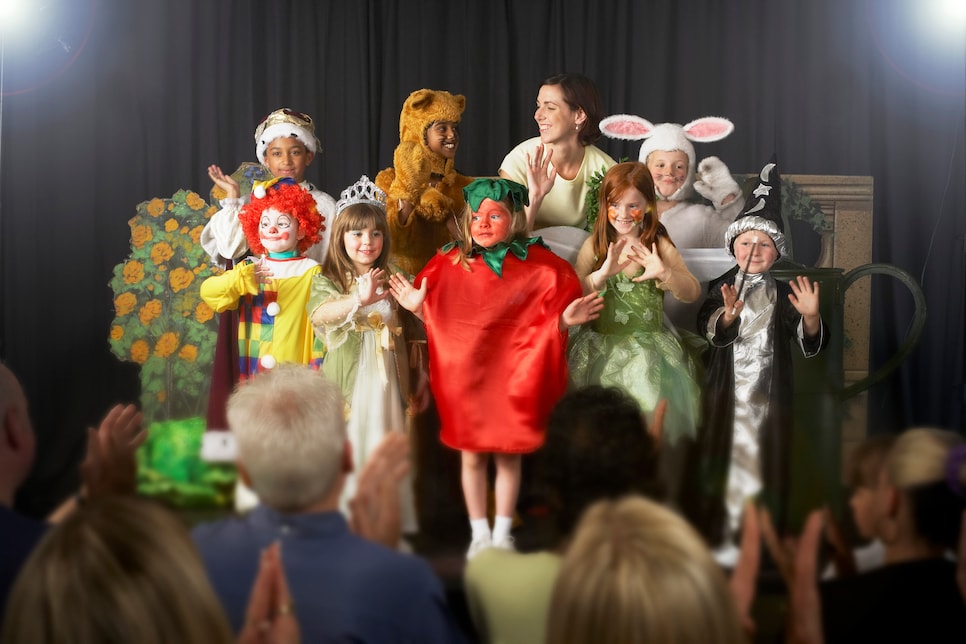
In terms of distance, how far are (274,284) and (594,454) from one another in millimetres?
1328

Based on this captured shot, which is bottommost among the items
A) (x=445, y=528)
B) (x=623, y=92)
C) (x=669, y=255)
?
(x=445, y=528)

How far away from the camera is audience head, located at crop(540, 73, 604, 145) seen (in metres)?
3.31

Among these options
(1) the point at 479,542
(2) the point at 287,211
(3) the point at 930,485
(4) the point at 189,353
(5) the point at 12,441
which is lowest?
(1) the point at 479,542

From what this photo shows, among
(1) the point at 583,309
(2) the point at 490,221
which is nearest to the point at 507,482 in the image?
(1) the point at 583,309

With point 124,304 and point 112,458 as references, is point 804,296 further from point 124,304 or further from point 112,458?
point 124,304

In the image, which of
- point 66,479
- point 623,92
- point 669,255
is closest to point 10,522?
point 66,479

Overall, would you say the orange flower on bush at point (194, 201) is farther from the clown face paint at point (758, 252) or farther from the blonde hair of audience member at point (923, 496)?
the blonde hair of audience member at point (923, 496)

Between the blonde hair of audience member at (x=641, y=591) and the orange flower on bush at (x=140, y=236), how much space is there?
2.27 meters

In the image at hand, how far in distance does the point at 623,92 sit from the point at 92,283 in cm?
189

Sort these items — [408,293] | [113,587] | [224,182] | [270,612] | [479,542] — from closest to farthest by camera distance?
[113,587], [270,612], [479,542], [408,293], [224,182]

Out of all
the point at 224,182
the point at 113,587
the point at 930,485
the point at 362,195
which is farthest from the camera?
the point at 224,182

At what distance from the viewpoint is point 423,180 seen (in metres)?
3.23

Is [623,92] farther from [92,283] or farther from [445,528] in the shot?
[92,283]

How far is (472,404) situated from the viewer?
2967 millimetres
